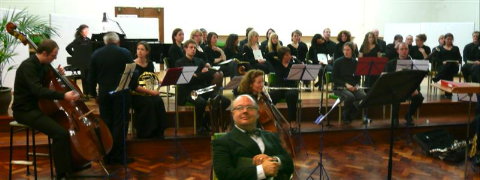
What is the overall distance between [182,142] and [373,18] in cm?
949

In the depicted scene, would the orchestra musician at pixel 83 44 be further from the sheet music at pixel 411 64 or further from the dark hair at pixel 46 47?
the sheet music at pixel 411 64

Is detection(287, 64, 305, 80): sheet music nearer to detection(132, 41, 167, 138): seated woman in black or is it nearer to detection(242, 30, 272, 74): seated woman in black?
detection(242, 30, 272, 74): seated woman in black

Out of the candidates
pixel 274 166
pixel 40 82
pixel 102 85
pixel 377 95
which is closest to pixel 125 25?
pixel 102 85

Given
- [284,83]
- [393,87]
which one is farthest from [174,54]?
[393,87]

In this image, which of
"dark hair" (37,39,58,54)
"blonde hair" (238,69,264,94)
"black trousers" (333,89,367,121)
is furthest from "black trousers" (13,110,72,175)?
"black trousers" (333,89,367,121)

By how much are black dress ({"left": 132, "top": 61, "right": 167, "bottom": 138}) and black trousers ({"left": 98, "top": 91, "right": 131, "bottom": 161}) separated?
366 millimetres

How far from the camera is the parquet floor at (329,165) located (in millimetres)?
5137

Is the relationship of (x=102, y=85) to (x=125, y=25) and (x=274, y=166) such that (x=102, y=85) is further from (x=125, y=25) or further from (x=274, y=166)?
(x=125, y=25)

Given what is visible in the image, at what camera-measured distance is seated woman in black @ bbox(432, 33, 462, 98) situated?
884 cm

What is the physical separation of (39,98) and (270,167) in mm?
2543

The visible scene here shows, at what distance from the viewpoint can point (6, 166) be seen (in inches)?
209

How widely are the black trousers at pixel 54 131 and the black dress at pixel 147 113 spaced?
57.8 inches

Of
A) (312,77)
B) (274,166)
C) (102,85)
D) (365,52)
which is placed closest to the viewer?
(274,166)

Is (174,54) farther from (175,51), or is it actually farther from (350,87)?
(350,87)
